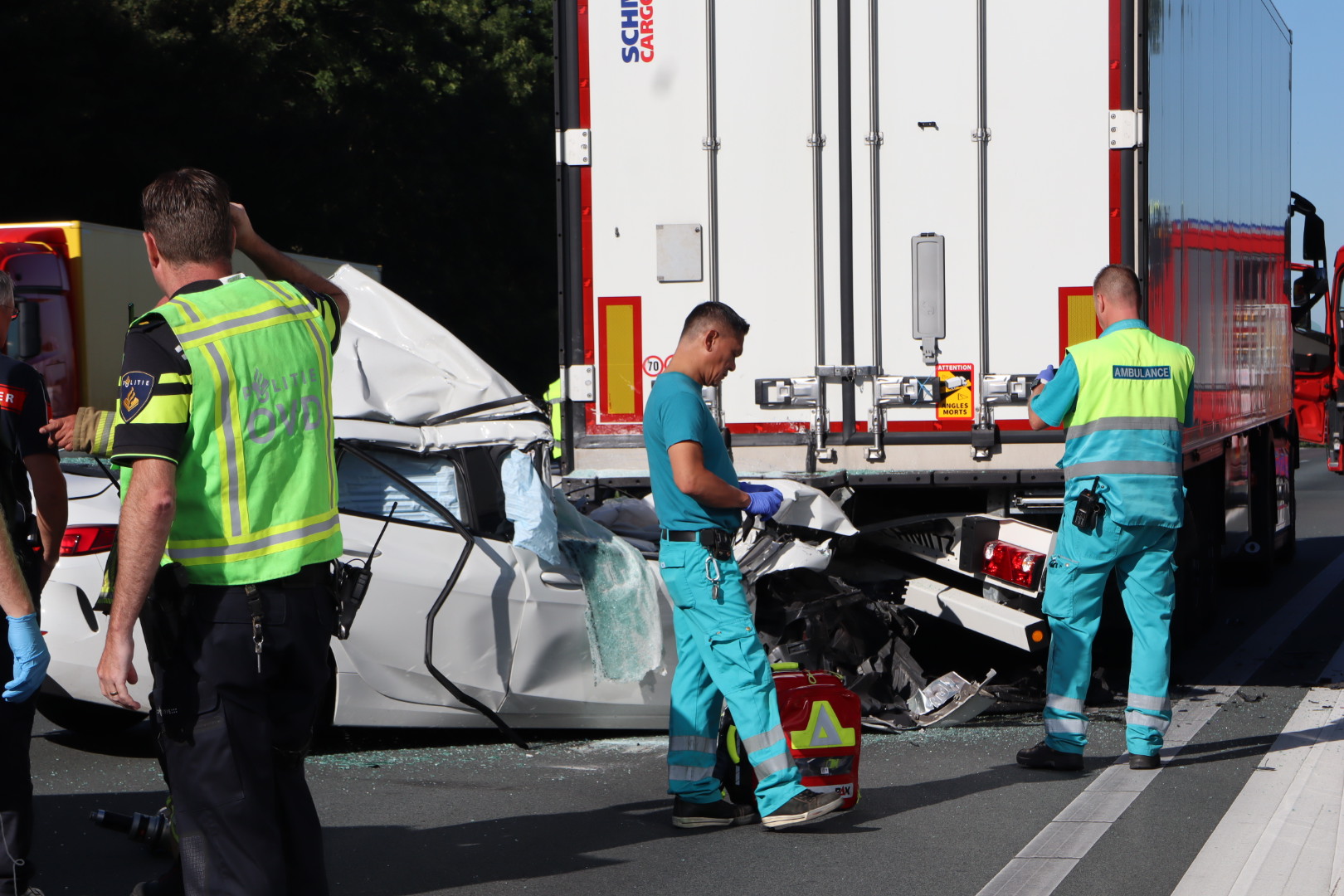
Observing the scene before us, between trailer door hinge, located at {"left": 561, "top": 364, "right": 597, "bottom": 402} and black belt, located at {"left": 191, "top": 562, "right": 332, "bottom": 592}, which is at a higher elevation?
trailer door hinge, located at {"left": 561, "top": 364, "right": 597, "bottom": 402}

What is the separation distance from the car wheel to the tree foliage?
1572 cm

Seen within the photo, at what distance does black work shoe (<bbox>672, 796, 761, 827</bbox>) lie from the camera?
5387 millimetres

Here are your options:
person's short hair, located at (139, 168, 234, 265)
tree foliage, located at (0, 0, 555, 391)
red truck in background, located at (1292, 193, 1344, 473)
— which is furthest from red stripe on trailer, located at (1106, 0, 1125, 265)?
tree foliage, located at (0, 0, 555, 391)

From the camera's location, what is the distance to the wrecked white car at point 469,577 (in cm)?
619

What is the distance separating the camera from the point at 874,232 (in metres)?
7.33

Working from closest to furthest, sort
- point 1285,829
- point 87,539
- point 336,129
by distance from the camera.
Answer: point 1285,829, point 87,539, point 336,129

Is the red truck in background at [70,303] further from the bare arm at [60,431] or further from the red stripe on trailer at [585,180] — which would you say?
the bare arm at [60,431]

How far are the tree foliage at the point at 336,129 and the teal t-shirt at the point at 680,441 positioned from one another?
57.7 feet

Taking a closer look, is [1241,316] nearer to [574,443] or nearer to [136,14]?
Result: [574,443]

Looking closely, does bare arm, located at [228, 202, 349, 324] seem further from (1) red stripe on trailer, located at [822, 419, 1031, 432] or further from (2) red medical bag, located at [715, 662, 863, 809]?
(1) red stripe on trailer, located at [822, 419, 1031, 432]

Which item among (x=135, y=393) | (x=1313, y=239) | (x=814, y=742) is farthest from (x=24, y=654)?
(x=1313, y=239)

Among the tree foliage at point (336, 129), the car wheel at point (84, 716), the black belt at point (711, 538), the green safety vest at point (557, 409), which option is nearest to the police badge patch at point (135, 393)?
the black belt at point (711, 538)

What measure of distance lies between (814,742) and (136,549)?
2.82 meters

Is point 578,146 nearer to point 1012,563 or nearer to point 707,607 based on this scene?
point 1012,563
